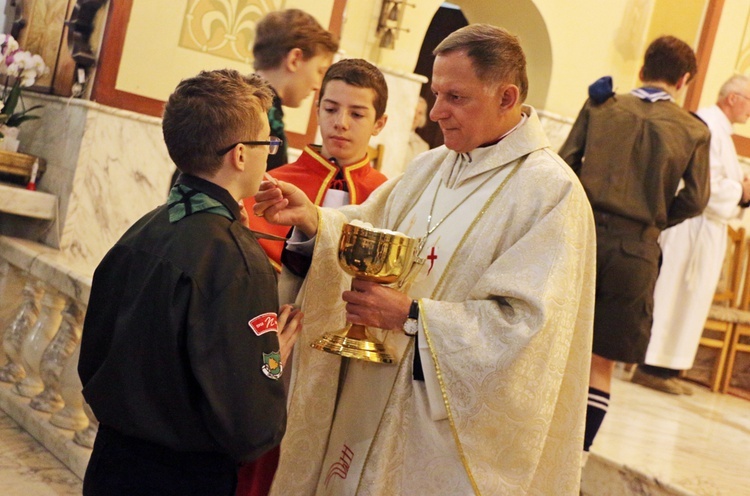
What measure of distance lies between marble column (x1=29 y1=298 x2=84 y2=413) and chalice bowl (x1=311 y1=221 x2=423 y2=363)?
2.29m

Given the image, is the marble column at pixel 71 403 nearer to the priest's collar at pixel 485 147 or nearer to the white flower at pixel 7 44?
the white flower at pixel 7 44

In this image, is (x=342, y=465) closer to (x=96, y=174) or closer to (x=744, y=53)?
(x=96, y=174)

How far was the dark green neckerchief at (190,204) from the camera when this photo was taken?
2.12 metres

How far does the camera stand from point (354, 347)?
2383 mm

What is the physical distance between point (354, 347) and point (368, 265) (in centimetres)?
22

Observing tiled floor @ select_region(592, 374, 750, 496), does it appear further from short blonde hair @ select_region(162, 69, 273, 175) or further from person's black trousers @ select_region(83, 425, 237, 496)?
short blonde hair @ select_region(162, 69, 273, 175)

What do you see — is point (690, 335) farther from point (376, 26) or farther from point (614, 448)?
point (376, 26)

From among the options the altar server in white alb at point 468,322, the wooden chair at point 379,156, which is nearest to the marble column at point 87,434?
the altar server in white alb at point 468,322

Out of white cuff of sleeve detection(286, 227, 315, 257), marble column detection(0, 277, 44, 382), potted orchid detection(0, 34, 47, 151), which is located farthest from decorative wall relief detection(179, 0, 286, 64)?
white cuff of sleeve detection(286, 227, 315, 257)

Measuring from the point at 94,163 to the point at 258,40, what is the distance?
2261 millimetres

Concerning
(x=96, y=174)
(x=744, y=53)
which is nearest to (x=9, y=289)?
(x=96, y=174)

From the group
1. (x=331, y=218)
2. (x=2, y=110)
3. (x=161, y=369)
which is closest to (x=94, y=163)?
(x=2, y=110)

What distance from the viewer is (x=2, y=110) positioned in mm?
5602

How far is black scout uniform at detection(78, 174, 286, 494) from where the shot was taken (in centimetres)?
203
